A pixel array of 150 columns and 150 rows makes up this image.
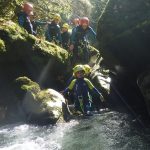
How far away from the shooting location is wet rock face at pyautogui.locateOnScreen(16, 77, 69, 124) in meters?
14.2

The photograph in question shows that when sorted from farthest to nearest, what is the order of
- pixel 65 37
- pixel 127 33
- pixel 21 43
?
pixel 65 37
pixel 21 43
pixel 127 33

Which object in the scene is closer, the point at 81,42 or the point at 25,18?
the point at 25,18

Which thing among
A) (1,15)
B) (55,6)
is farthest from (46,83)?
(55,6)

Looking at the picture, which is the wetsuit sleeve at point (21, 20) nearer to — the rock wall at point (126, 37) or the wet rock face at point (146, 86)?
the rock wall at point (126, 37)

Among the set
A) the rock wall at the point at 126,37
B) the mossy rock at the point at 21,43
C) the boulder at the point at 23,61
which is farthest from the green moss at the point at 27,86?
the rock wall at the point at 126,37

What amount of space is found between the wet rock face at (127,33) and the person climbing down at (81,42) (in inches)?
201

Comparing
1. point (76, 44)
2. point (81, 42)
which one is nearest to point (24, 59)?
point (76, 44)

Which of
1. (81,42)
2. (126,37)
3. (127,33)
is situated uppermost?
(127,33)

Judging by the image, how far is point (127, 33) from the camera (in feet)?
44.7

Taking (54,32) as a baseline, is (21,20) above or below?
above

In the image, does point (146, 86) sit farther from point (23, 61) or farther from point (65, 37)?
point (65, 37)

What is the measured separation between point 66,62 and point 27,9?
3387mm

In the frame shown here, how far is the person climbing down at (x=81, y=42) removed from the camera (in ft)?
65.8

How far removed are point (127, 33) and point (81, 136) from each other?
4226 mm
